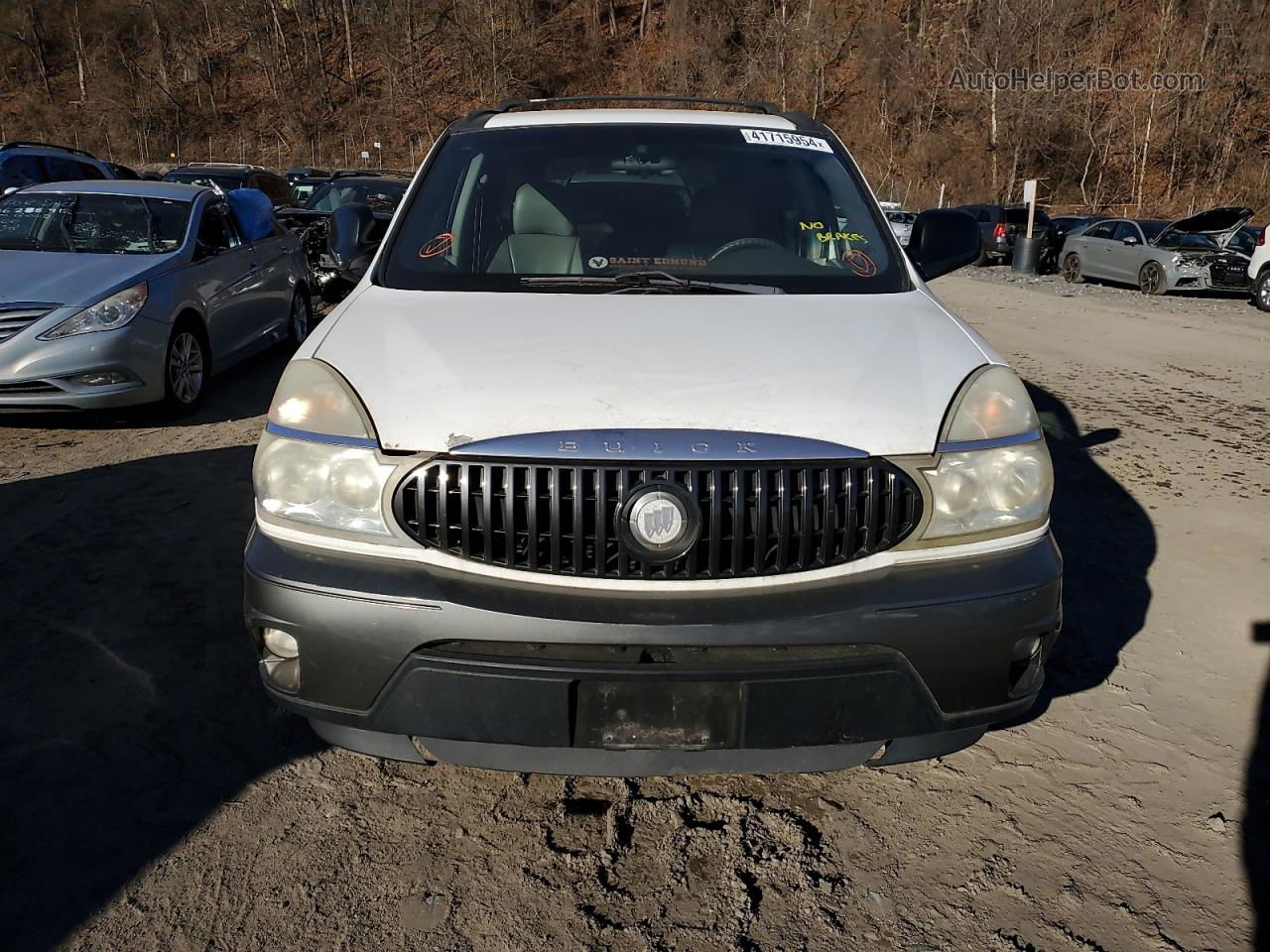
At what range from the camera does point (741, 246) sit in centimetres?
329

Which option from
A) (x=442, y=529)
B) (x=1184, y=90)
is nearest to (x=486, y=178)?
(x=442, y=529)

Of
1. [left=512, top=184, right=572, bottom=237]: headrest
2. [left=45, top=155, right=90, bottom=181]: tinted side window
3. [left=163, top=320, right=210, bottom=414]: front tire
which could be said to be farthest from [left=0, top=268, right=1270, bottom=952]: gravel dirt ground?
[left=45, top=155, right=90, bottom=181]: tinted side window

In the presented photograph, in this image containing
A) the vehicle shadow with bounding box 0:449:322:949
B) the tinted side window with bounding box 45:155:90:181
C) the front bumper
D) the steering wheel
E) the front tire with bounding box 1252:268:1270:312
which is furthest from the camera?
the tinted side window with bounding box 45:155:90:181

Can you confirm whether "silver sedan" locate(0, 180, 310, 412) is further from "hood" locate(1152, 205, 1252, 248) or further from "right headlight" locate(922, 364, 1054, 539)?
"hood" locate(1152, 205, 1252, 248)

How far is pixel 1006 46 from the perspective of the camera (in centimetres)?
4031

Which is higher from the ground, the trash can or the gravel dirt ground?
the trash can

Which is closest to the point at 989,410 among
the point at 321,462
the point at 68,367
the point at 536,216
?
the point at 321,462

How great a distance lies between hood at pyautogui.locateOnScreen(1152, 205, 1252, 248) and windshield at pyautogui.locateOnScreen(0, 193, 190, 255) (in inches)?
666

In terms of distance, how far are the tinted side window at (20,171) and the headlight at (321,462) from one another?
14528 millimetres

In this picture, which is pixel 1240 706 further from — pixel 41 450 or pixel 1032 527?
pixel 41 450

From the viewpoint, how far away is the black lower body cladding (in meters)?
2.10

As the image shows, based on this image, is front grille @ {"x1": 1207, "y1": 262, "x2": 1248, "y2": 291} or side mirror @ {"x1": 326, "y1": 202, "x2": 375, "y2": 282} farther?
front grille @ {"x1": 1207, "y1": 262, "x2": 1248, "y2": 291}

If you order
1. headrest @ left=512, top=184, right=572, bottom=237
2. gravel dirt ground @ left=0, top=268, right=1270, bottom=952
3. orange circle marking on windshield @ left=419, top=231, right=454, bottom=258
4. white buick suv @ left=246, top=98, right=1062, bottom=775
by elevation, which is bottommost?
gravel dirt ground @ left=0, top=268, right=1270, bottom=952

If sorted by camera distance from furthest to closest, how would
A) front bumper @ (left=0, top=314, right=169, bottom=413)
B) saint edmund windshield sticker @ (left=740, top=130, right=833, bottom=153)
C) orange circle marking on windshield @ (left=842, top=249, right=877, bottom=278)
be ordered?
front bumper @ (left=0, top=314, right=169, bottom=413)
saint edmund windshield sticker @ (left=740, top=130, right=833, bottom=153)
orange circle marking on windshield @ (left=842, top=249, right=877, bottom=278)
